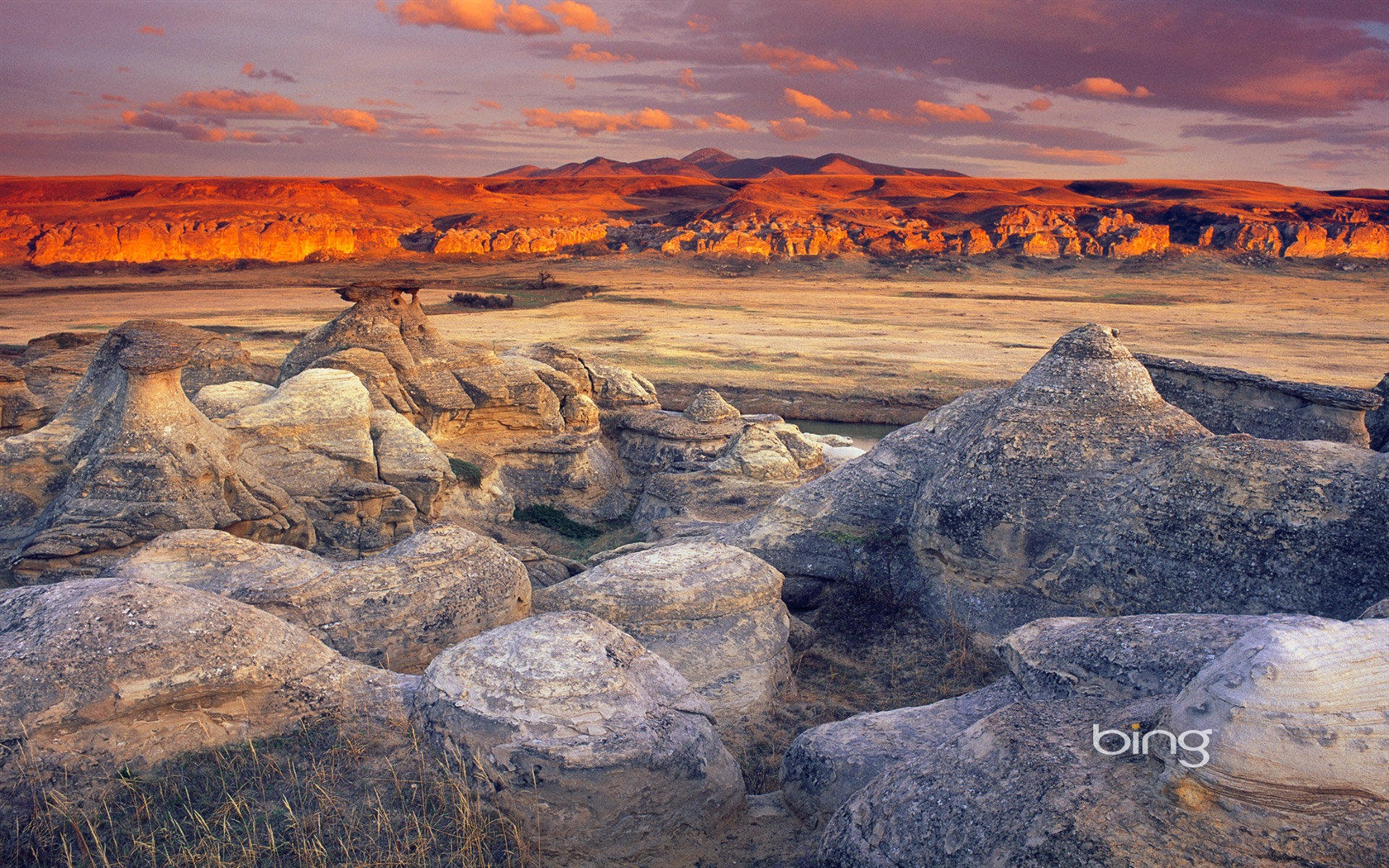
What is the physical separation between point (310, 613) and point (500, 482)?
9196 millimetres

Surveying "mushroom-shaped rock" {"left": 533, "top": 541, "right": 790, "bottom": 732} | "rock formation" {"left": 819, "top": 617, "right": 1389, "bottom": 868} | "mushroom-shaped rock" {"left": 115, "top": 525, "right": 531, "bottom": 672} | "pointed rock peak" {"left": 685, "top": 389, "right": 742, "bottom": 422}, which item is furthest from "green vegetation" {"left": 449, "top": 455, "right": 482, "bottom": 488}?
"rock formation" {"left": 819, "top": 617, "right": 1389, "bottom": 868}

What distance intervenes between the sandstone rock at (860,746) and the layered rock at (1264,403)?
590 cm

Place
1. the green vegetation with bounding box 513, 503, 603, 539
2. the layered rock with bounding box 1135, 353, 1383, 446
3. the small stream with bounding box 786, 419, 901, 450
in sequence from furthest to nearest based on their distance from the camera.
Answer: the small stream with bounding box 786, 419, 901, 450, the green vegetation with bounding box 513, 503, 603, 539, the layered rock with bounding box 1135, 353, 1383, 446

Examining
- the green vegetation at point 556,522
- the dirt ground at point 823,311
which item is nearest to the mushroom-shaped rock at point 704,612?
the green vegetation at point 556,522

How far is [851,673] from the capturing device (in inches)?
325

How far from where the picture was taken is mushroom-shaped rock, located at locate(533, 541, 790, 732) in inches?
284

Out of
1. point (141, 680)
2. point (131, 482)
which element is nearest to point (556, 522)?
point (131, 482)

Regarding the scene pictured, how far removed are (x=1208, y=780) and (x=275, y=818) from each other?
4.35 m

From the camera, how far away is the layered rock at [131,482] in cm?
967

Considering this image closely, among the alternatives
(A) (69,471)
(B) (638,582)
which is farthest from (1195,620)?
(A) (69,471)

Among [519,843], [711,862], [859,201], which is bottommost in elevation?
[711,862]

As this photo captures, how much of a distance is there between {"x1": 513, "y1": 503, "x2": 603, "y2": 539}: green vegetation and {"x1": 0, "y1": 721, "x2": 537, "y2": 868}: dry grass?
33.0 ft

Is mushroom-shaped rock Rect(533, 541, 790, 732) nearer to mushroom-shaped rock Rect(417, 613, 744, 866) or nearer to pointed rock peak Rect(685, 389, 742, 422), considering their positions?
mushroom-shaped rock Rect(417, 613, 744, 866)

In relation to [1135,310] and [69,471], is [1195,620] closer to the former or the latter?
[69,471]
